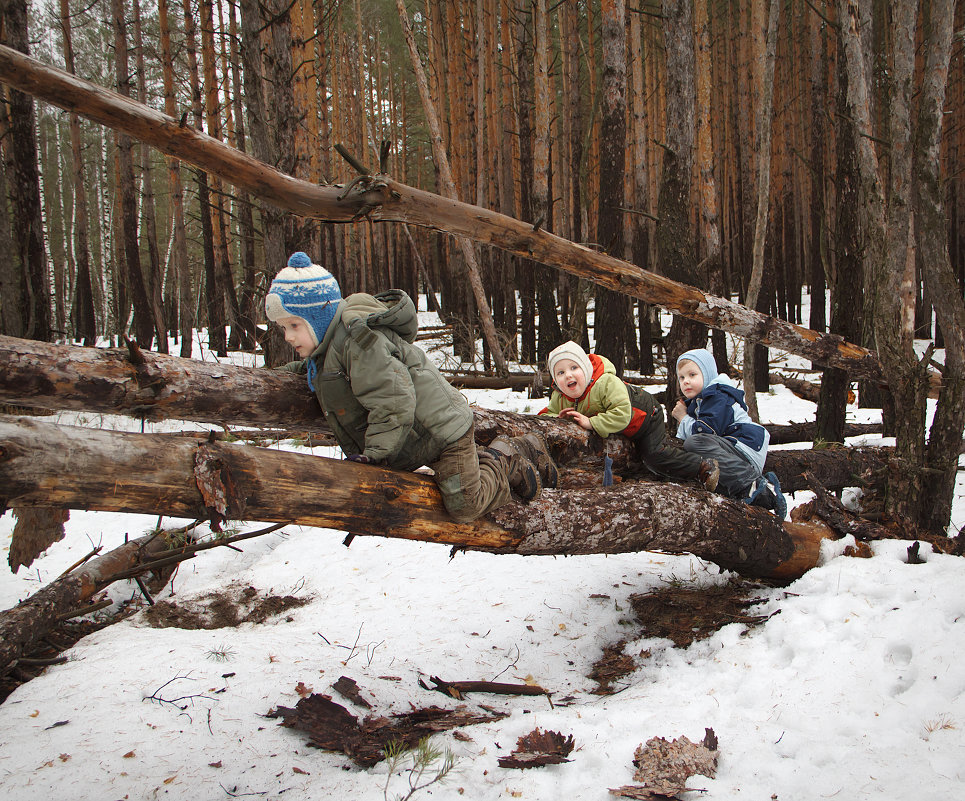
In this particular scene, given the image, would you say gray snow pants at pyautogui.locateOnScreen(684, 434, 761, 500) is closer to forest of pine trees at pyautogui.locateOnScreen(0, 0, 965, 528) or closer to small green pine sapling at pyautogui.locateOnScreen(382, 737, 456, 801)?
forest of pine trees at pyautogui.locateOnScreen(0, 0, 965, 528)

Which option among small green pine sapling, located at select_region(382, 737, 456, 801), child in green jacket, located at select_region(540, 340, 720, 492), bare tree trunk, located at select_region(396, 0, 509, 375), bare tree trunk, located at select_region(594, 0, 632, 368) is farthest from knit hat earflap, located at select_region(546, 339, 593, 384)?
bare tree trunk, located at select_region(396, 0, 509, 375)

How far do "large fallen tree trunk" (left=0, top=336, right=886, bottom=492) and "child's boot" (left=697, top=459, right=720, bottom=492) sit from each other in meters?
1.12

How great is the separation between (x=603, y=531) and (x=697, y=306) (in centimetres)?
204

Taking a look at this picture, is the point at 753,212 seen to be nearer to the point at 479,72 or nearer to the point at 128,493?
the point at 479,72

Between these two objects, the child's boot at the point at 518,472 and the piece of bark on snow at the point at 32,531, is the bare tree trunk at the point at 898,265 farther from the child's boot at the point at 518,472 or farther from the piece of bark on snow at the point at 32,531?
the piece of bark on snow at the point at 32,531

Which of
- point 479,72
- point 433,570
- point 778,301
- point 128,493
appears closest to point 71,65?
point 479,72

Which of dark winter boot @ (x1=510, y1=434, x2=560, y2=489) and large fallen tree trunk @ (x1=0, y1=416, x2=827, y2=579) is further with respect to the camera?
dark winter boot @ (x1=510, y1=434, x2=560, y2=489)

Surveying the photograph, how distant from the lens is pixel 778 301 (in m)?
17.0

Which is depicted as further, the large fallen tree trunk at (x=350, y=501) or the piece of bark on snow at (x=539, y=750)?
the piece of bark on snow at (x=539, y=750)

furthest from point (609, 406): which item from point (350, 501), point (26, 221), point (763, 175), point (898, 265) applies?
point (26, 221)

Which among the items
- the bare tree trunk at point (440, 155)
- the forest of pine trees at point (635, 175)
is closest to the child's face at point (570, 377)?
the forest of pine trees at point (635, 175)

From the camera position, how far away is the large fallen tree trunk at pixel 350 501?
5.72ft

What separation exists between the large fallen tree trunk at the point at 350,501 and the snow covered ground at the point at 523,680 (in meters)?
0.45

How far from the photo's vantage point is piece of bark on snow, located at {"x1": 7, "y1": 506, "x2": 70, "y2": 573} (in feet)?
8.75
